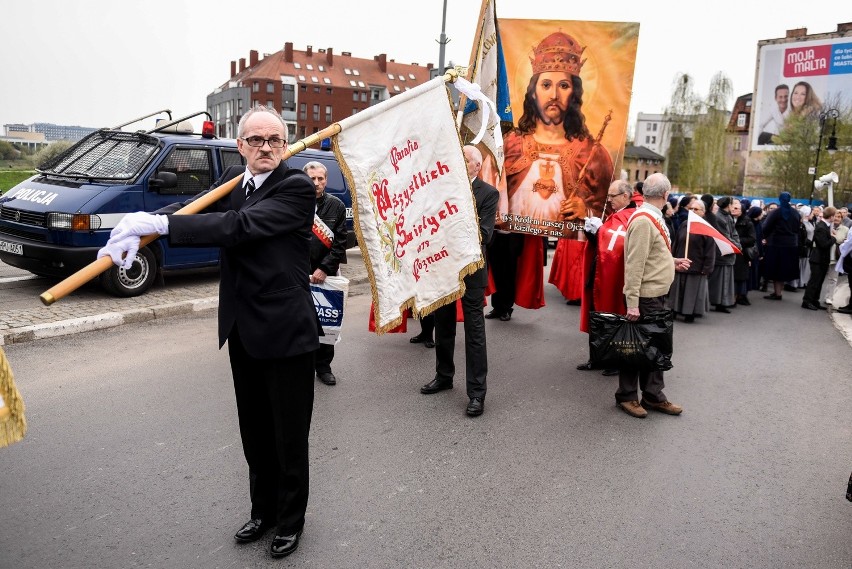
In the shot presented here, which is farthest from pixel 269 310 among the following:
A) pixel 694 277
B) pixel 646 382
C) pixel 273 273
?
pixel 694 277

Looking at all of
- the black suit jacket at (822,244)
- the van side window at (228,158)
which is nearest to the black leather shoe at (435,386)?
the van side window at (228,158)

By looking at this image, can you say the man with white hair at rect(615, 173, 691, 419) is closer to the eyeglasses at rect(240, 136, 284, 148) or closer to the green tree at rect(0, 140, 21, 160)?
the eyeglasses at rect(240, 136, 284, 148)

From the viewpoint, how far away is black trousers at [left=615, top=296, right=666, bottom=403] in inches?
212

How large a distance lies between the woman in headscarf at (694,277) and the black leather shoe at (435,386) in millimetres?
4911

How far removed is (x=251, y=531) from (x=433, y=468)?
1.30m

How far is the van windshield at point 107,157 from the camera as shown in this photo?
887 centimetres

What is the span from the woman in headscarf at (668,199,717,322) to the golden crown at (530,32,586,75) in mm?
3405

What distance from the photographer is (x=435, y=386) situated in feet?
18.5

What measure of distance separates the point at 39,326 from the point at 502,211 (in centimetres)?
499

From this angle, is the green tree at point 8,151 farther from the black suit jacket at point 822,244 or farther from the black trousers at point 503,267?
the black suit jacket at point 822,244

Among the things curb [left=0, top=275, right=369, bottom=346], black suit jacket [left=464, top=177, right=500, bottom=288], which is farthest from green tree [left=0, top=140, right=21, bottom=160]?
black suit jacket [left=464, top=177, right=500, bottom=288]

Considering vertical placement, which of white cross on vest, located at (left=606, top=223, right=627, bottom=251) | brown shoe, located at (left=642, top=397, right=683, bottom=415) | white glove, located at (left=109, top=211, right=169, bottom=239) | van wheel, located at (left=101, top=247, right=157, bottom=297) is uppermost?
white glove, located at (left=109, top=211, right=169, bottom=239)

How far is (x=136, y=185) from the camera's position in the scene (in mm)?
8695

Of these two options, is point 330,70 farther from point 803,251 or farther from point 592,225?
point 592,225
